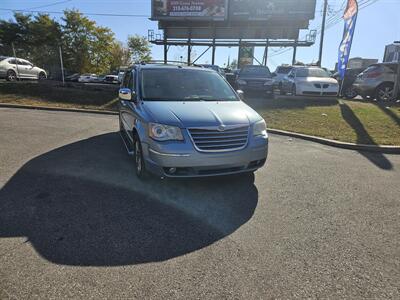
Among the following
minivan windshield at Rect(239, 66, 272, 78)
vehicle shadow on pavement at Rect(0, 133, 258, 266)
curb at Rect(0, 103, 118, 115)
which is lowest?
curb at Rect(0, 103, 118, 115)

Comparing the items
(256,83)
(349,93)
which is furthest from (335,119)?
(349,93)

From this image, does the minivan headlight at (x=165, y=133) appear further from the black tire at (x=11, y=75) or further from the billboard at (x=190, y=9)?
the billboard at (x=190, y=9)

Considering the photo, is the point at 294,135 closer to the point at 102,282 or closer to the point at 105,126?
the point at 105,126

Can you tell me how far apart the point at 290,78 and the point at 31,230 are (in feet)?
45.6

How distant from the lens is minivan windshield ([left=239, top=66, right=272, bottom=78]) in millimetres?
14992

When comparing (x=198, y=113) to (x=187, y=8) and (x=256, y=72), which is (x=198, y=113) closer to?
(x=256, y=72)

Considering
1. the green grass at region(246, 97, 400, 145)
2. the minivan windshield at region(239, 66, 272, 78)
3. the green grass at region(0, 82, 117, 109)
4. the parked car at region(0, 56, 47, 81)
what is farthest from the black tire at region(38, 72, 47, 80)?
the green grass at region(246, 97, 400, 145)

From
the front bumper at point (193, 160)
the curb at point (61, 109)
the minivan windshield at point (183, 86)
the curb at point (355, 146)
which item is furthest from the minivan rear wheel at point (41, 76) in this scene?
the front bumper at point (193, 160)

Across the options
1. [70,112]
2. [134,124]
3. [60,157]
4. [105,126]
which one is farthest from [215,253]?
[70,112]

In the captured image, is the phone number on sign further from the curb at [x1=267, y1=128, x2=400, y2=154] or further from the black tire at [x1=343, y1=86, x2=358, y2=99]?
the curb at [x1=267, y1=128, x2=400, y2=154]

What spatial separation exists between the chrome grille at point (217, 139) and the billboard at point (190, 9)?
35034 millimetres

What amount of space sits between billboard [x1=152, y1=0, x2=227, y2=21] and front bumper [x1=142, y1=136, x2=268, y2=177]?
1380 inches

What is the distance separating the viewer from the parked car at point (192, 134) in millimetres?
3852

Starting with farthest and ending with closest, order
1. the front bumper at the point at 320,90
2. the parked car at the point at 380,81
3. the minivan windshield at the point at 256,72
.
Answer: the minivan windshield at the point at 256,72 → the parked car at the point at 380,81 → the front bumper at the point at 320,90
